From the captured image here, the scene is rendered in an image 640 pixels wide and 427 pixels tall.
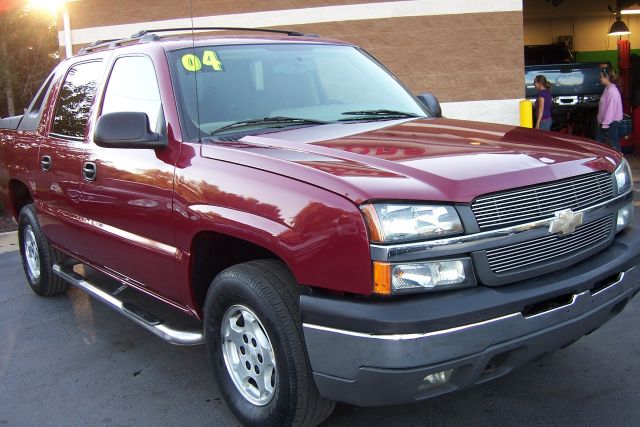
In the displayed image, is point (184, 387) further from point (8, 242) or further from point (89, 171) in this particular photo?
point (8, 242)

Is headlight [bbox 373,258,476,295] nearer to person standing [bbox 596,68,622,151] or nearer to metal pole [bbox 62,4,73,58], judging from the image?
person standing [bbox 596,68,622,151]

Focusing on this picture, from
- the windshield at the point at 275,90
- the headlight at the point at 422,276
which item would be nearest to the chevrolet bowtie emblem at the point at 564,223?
the headlight at the point at 422,276

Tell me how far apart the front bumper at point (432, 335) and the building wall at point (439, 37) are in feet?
31.3

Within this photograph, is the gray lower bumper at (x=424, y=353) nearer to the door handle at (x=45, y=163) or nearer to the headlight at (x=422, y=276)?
the headlight at (x=422, y=276)

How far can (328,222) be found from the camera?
2.48 m

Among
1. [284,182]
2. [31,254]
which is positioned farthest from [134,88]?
[31,254]

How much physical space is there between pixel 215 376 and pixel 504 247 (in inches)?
62.5

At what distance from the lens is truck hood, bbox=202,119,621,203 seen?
8.15 ft

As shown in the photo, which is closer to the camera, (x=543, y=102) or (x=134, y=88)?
(x=134, y=88)

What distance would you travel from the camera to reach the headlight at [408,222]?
2.39 m

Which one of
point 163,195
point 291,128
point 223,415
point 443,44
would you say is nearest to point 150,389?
point 223,415

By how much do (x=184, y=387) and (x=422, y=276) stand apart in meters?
1.93

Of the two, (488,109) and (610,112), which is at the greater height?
(488,109)

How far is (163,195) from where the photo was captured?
3346 millimetres
